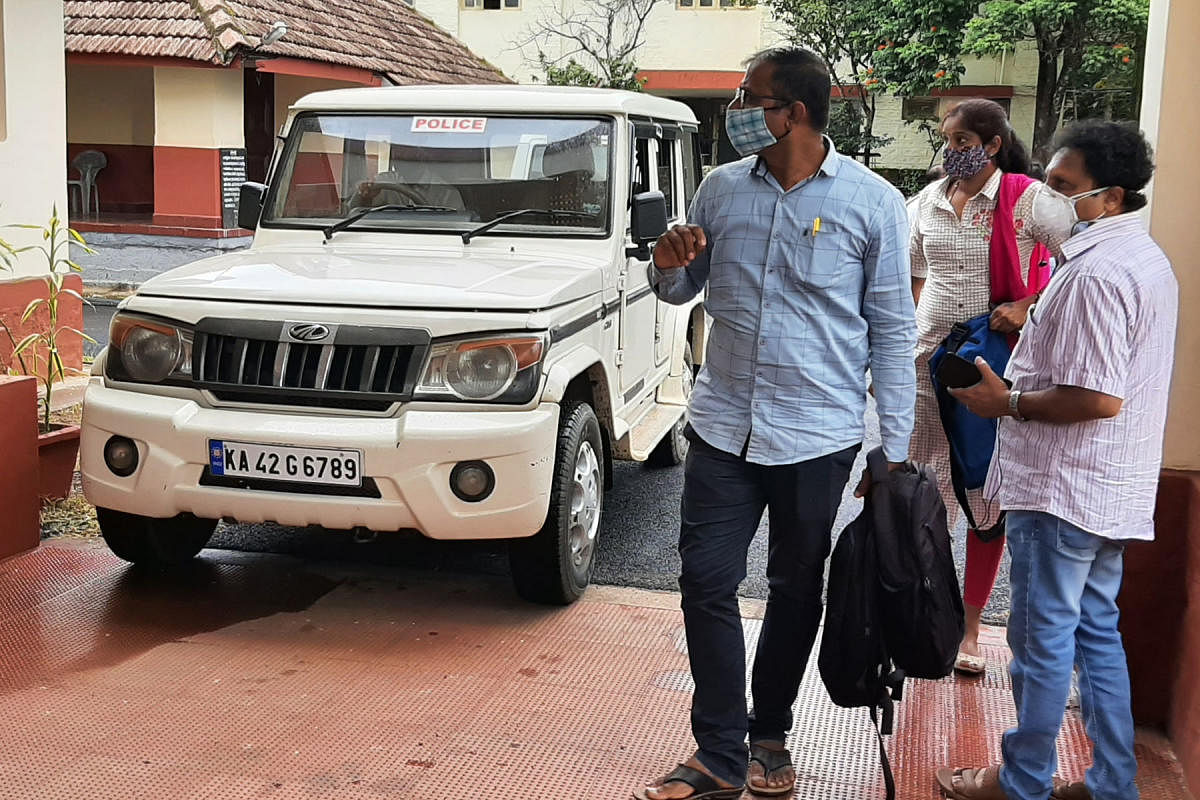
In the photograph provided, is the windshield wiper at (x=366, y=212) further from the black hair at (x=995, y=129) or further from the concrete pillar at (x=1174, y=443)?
Answer: the concrete pillar at (x=1174, y=443)

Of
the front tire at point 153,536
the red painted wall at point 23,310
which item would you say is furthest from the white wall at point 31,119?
the front tire at point 153,536

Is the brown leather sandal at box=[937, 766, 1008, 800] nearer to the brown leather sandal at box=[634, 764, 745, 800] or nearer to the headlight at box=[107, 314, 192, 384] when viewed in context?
the brown leather sandal at box=[634, 764, 745, 800]

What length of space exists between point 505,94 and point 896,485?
131 inches

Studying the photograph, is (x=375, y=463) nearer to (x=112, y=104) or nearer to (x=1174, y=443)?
(x=1174, y=443)

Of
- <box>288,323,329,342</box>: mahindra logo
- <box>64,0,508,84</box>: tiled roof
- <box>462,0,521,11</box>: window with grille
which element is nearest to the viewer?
<box>288,323,329,342</box>: mahindra logo

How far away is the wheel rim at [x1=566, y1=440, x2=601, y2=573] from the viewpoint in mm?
5266

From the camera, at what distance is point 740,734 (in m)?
3.65

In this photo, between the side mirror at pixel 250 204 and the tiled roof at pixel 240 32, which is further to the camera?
the tiled roof at pixel 240 32

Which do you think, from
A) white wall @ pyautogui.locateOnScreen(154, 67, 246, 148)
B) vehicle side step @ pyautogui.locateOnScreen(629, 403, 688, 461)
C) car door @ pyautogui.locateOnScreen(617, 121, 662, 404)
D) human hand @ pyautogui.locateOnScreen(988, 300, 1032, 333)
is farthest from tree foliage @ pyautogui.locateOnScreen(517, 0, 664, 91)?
human hand @ pyautogui.locateOnScreen(988, 300, 1032, 333)

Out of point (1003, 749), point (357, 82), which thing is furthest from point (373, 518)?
point (357, 82)

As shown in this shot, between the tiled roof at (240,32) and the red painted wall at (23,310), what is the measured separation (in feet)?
24.5

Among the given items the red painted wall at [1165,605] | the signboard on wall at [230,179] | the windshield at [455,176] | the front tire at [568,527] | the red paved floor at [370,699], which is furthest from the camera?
the signboard on wall at [230,179]

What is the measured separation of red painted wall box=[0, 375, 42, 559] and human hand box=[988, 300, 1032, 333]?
4.00 meters

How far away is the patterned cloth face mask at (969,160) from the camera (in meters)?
4.50
